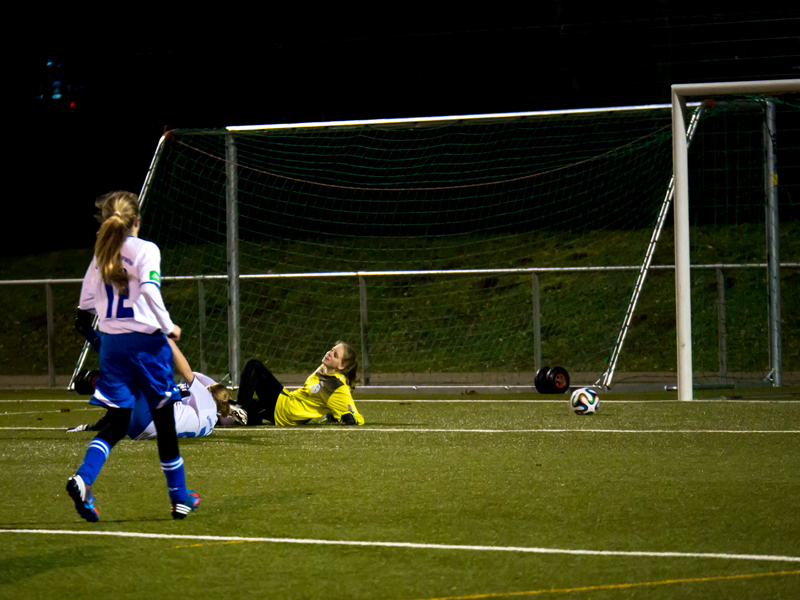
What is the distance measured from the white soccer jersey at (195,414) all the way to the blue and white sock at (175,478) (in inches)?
129

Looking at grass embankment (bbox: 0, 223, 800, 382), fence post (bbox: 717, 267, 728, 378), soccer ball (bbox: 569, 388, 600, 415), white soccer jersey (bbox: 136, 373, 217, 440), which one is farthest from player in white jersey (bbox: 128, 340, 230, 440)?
fence post (bbox: 717, 267, 728, 378)

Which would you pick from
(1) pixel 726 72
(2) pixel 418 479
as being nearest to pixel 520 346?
(1) pixel 726 72

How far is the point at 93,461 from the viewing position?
5.49 meters

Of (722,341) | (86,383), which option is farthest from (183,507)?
(722,341)

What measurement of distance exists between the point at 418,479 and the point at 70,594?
2.89 metres

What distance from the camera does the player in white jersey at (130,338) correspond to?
5.52 meters

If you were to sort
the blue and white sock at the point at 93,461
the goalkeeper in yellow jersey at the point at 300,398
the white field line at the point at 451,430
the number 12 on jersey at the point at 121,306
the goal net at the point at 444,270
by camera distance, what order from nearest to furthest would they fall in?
the blue and white sock at the point at 93,461 < the number 12 on jersey at the point at 121,306 < the white field line at the point at 451,430 < the goalkeeper in yellow jersey at the point at 300,398 < the goal net at the point at 444,270

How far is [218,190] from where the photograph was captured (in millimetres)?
22984

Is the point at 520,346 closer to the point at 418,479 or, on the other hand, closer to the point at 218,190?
the point at 218,190

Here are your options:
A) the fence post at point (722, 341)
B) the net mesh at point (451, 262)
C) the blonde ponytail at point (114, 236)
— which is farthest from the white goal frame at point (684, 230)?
the blonde ponytail at point (114, 236)

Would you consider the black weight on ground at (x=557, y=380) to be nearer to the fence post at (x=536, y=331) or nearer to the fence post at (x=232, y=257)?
the fence post at (x=536, y=331)

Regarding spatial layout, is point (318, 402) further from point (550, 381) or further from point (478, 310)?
point (478, 310)

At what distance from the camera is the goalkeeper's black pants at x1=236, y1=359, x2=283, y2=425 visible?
33.0 ft

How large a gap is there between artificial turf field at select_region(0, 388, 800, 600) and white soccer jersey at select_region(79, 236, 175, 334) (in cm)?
92
